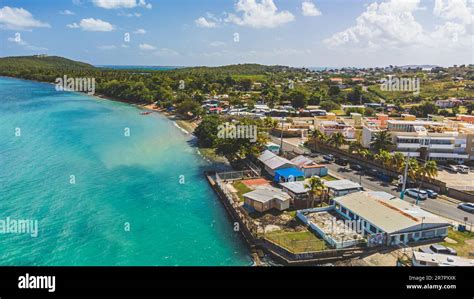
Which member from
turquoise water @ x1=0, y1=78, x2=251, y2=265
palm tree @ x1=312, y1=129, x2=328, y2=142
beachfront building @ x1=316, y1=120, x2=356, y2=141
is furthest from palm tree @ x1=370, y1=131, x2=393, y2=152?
turquoise water @ x1=0, y1=78, x2=251, y2=265

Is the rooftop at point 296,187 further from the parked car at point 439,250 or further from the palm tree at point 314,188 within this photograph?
the parked car at point 439,250

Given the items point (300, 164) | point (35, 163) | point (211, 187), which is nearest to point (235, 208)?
point (211, 187)

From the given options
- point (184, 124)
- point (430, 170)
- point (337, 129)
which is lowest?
point (430, 170)

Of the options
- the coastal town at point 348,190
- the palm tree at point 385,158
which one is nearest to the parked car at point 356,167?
the coastal town at point 348,190

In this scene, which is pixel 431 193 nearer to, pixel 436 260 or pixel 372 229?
pixel 372 229

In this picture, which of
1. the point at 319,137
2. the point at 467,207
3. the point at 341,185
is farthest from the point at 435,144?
the point at 341,185

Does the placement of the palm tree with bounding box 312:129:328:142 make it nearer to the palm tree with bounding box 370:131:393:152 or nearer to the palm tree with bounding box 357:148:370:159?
the palm tree with bounding box 357:148:370:159
